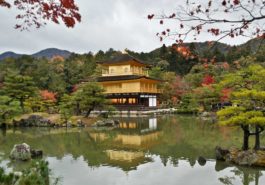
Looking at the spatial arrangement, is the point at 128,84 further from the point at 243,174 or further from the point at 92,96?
the point at 243,174

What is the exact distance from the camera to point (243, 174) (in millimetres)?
8203

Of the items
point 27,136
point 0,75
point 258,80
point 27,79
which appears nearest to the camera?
point 258,80

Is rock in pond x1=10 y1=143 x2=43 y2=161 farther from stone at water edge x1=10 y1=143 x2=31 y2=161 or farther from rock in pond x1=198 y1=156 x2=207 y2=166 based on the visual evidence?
rock in pond x1=198 y1=156 x2=207 y2=166

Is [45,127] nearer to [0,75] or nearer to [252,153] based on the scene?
[252,153]

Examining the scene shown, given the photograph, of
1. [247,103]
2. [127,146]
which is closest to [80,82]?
[127,146]

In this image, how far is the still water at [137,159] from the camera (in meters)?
8.02

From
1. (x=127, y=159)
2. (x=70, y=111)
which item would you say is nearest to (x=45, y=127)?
(x=70, y=111)

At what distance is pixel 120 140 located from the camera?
46.1 ft

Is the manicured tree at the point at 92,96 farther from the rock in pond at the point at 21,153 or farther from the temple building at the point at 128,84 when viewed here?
the temple building at the point at 128,84

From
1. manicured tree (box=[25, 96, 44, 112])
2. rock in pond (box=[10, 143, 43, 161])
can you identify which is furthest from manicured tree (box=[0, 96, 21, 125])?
rock in pond (box=[10, 143, 43, 161])

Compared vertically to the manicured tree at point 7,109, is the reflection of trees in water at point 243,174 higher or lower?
lower

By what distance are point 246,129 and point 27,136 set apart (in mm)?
10832

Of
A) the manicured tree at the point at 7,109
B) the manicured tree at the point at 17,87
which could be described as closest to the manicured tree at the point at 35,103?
the manicured tree at the point at 17,87

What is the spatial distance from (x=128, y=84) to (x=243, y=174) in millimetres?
26769
